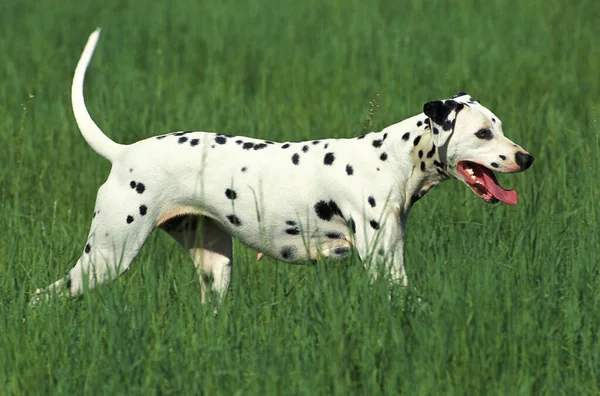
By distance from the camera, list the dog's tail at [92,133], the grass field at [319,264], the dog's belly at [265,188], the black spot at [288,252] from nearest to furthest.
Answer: the grass field at [319,264] < the dog's belly at [265,188] < the black spot at [288,252] < the dog's tail at [92,133]

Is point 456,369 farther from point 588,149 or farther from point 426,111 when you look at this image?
point 588,149

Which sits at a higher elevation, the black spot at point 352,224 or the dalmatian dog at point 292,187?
the dalmatian dog at point 292,187

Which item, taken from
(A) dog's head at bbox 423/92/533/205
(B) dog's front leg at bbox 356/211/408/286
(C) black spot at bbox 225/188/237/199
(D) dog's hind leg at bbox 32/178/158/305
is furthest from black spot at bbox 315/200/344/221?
(D) dog's hind leg at bbox 32/178/158/305

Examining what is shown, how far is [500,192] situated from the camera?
5641 mm

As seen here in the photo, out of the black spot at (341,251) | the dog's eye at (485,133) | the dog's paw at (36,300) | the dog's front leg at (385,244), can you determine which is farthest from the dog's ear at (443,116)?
the dog's paw at (36,300)

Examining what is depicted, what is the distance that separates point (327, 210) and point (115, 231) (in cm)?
103

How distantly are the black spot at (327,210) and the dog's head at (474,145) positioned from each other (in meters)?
0.57

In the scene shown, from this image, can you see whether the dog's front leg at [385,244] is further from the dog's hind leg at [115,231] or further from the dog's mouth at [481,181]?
the dog's hind leg at [115,231]

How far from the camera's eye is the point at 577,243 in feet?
21.1

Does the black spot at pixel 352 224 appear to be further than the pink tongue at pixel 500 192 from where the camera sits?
Yes

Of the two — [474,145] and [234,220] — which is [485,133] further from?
[234,220]

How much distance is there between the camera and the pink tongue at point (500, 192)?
557 centimetres

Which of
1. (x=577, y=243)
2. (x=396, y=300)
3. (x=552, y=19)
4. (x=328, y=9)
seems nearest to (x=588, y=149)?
(x=577, y=243)

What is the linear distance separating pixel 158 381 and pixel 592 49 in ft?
25.5
